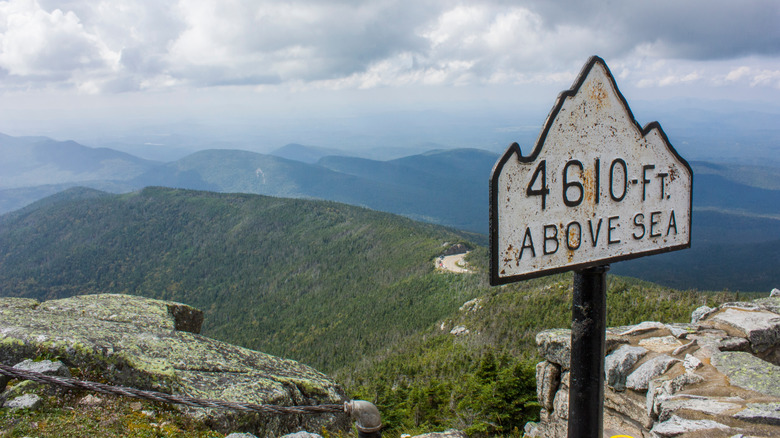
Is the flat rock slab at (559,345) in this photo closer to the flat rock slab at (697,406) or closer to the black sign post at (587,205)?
the flat rock slab at (697,406)

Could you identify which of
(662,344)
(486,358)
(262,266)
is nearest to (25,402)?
(662,344)

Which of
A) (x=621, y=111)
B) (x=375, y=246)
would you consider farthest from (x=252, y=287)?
(x=621, y=111)

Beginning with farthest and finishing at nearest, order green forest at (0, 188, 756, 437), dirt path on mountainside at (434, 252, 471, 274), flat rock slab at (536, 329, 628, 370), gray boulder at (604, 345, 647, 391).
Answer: dirt path on mountainside at (434, 252, 471, 274), green forest at (0, 188, 756, 437), flat rock slab at (536, 329, 628, 370), gray boulder at (604, 345, 647, 391)

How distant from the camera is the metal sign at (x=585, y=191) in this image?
256cm

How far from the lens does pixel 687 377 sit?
562cm

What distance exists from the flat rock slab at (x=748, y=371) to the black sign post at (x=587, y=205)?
11.5ft

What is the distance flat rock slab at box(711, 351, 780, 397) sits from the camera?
207 inches

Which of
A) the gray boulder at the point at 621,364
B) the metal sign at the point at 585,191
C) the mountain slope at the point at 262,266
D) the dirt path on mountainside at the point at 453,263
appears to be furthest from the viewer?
the dirt path on mountainside at the point at 453,263

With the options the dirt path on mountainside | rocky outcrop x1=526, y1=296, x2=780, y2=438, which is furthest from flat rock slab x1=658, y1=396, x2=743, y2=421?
the dirt path on mountainside

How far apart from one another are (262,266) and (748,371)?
140 meters

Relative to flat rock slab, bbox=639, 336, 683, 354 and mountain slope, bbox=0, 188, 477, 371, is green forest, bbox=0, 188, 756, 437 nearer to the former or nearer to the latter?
mountain slope, bbox=0, 188, 477, 371

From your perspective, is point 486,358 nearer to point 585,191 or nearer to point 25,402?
point 25,402

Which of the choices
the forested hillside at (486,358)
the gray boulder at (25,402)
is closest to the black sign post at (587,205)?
the gray boulder at (25,402)

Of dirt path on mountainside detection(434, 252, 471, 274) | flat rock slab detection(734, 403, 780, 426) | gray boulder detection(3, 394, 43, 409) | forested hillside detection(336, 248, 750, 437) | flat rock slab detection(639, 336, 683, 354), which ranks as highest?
gray boulder detection(3, 394, 43, 409)
